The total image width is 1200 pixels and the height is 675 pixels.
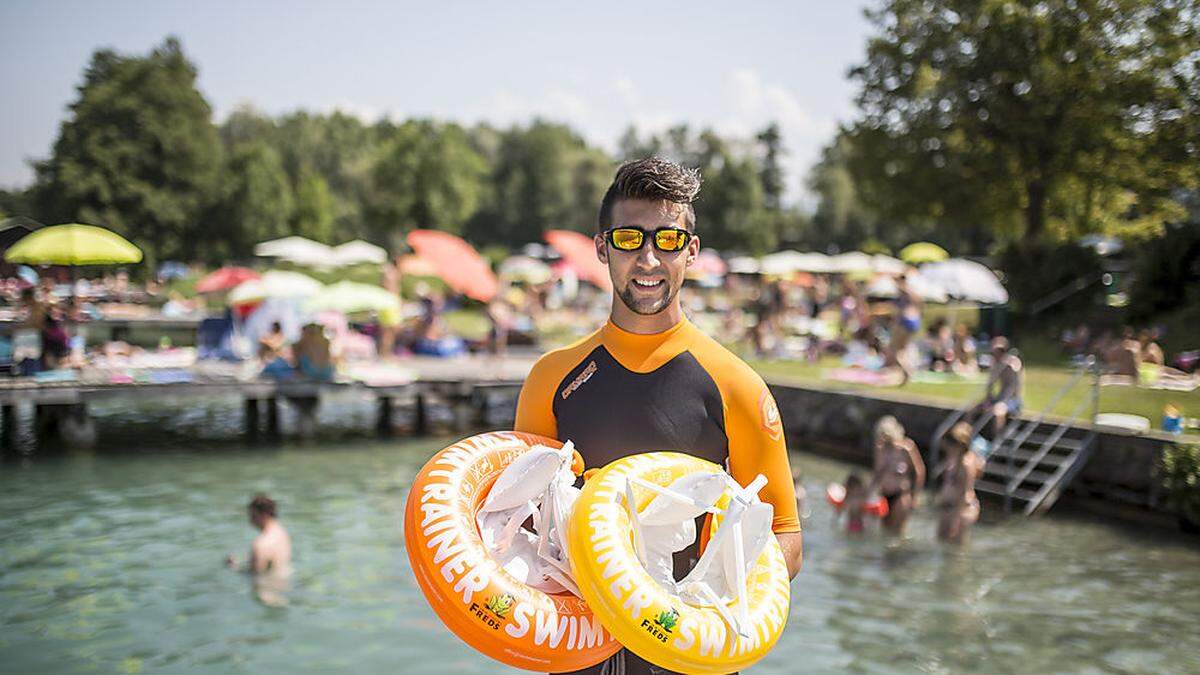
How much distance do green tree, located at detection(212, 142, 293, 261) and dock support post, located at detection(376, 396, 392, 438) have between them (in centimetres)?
4470

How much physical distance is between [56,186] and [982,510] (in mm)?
51311

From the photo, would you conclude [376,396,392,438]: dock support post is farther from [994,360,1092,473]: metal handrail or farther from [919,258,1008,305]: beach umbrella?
[994,360,1092,473]: metal handrail

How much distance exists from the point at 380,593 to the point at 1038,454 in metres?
9.40

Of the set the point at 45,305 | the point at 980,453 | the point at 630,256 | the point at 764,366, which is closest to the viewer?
the point at 630,256

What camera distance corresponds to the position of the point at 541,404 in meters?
3.11

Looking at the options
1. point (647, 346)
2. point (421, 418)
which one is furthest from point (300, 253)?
point (647, 346)

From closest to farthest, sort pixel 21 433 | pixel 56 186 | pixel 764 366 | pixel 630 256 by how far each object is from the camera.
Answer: pixel 630 256 → pixel 21 433 → pixel 764 366 → pixel 56 186

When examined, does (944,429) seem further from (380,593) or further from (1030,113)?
(1030,113)

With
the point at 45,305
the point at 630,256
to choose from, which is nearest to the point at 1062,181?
the point at 45,305

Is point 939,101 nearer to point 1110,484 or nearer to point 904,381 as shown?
point 904,381

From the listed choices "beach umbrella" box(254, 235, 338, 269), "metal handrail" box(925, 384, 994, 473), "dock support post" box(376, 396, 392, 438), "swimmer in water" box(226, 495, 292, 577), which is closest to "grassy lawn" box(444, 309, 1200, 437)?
"metal handrail" box(925, 384, 994, 473)

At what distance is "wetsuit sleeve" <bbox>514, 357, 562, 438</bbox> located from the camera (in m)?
3.11

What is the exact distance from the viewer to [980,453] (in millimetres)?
13977

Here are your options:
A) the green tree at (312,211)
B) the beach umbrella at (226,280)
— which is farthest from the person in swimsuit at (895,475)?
the green tree at (312,211)
